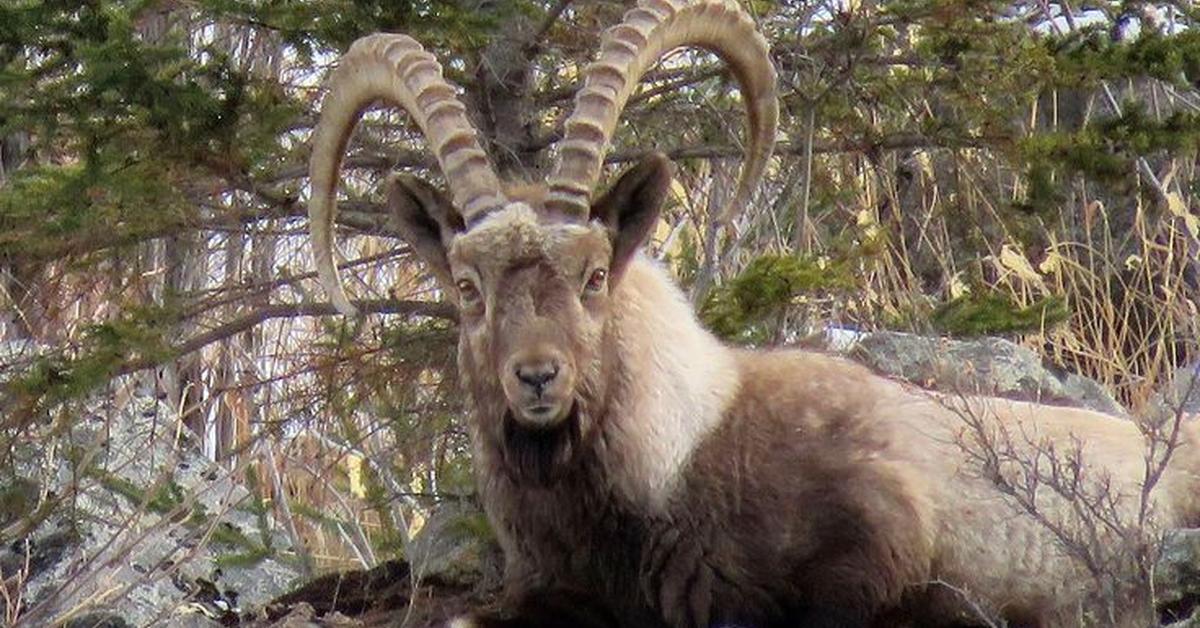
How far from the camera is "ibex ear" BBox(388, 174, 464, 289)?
7152 mm

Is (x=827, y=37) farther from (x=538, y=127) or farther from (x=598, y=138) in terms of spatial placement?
(x=598, y=138)

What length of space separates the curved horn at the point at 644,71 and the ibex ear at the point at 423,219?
0.43 metres

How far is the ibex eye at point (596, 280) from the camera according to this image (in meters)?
6.80

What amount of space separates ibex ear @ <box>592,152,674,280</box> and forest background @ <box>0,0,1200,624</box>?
1.34 m

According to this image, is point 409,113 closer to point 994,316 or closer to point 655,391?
point 655,391

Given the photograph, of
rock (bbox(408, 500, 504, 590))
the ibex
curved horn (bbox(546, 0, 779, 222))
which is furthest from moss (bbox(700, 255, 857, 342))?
→ rock (bbox(408, 500, 504, 590))

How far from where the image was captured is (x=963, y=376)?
326 inches

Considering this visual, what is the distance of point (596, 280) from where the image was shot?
6840mm

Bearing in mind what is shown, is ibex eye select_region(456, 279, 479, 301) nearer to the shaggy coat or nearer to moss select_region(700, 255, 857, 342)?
the shaggy coat

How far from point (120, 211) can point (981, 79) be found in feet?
12.1

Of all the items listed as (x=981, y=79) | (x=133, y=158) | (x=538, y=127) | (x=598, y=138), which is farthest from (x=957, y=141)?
(x=133, y=158)

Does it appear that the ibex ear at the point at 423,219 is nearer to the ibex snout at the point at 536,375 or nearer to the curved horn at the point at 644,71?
the curved horn at the point at 644,71

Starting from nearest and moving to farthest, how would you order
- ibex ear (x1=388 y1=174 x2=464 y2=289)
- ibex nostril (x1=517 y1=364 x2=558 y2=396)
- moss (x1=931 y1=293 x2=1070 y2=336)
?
1. ibex nostril (x1=517 y1=364 x2=558 y2=396)
2. ibex ear (x1=388 y1=174 x2=464 y2=289)
3. moss (x1=931 y1=293 x2=1070 y2=336)

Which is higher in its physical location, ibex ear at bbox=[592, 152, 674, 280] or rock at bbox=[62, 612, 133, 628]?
ibex ear at bbox=[592, 152, 674, 280]
